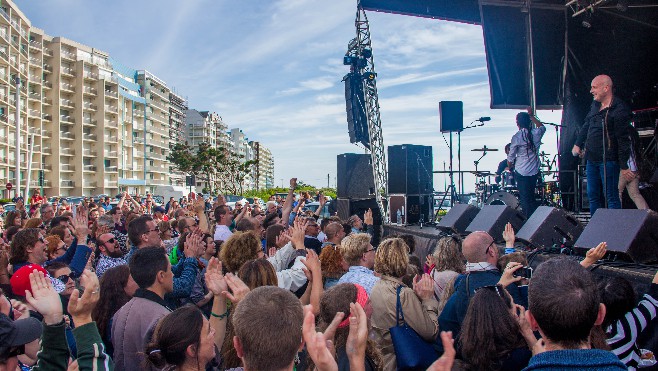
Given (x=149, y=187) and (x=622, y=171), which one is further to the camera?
(x=149, y=187)

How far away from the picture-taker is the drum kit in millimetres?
8820

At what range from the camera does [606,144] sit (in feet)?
19.4

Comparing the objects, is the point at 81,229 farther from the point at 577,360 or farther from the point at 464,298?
the point at 577,360

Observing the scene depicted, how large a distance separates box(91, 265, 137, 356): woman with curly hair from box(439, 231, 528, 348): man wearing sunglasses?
2.15m

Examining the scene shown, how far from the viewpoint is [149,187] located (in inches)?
3789

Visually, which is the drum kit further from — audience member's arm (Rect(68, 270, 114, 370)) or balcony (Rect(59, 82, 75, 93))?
balcony (Rect(59, 82, 75, 93))

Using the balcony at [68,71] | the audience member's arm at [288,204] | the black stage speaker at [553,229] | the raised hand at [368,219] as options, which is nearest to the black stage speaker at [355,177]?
the raised hand at [368,219]

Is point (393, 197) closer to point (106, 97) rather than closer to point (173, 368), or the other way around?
point (173, 368)

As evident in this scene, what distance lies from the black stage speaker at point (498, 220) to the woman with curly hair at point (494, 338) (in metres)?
4.34

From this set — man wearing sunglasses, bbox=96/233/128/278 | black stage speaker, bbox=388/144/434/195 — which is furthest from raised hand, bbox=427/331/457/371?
black stage speaker, bbox=388/144/434/195

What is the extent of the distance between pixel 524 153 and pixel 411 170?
518 cm

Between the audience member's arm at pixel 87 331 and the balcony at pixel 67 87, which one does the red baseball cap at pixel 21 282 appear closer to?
the audience member's arm at pixel 87 331

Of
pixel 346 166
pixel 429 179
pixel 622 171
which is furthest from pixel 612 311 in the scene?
pixel 346 166

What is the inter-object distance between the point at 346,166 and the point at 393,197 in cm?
357
